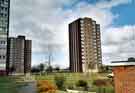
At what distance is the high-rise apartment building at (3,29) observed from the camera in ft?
245

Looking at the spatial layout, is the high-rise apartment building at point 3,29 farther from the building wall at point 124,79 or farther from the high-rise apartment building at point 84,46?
the building wall at point 124,79

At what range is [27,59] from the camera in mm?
141625

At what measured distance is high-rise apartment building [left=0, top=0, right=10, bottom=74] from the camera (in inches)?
2940

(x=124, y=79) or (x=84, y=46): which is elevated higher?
(x=84, y=46)

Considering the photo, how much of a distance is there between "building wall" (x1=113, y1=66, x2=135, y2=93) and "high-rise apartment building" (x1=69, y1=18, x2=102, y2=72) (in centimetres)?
8492

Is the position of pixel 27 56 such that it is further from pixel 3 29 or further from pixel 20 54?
pixel 3 29

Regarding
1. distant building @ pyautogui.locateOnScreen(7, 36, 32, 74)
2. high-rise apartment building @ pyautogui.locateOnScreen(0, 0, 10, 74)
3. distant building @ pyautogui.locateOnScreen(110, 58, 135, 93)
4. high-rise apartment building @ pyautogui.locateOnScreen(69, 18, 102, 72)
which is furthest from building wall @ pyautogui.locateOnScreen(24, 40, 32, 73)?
distant building @ pyautogui.locateOnScreen(110, 58, 135, 93)

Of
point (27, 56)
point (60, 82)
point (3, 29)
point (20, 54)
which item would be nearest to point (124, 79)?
point (60, 82)

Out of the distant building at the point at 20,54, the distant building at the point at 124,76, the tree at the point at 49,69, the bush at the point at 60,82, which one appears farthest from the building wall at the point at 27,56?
the distant building at the point at 124,76

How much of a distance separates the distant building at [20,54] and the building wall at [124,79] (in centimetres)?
11894

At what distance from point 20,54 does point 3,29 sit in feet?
194

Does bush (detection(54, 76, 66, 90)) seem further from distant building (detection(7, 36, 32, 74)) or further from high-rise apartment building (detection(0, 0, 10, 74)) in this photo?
distant building (detection(7, 36, 32, 74))

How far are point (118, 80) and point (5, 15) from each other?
238 ft

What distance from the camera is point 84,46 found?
101875 mm
